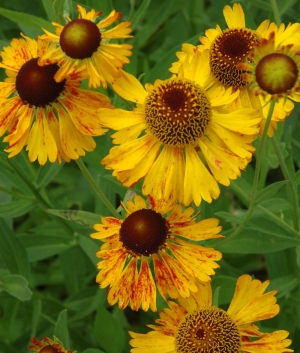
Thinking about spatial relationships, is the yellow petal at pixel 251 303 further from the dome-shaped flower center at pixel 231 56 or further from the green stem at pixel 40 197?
the green stem at pixel 40 197

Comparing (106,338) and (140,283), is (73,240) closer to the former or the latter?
(106,338)

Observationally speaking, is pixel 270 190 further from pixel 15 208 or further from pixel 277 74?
pixel 15 208

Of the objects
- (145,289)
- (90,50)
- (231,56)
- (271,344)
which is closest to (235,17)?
(231,56)

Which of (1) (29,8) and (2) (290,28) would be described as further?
(1) (29,8)

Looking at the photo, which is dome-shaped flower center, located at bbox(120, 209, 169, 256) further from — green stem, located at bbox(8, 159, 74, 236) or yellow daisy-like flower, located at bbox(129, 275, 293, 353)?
green stem, located at bbox(8, 159, 74, 236)

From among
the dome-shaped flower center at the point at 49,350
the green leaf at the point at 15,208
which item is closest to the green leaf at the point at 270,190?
the dome-shaped flower center at the point at 49,350

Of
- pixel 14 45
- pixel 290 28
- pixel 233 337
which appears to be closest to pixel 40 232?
pixel 14 45
